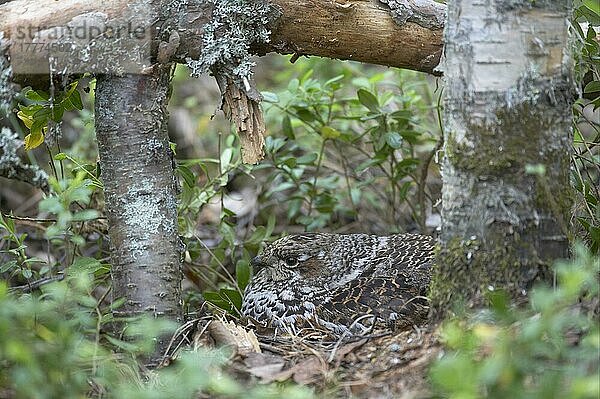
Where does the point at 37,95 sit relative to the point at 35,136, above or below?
above

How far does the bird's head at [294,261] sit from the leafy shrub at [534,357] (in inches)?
63.1

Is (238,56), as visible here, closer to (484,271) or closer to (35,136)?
(35,136)

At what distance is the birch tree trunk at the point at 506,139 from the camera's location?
233 centimetres

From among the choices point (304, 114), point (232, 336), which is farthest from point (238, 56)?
point (304, 114)

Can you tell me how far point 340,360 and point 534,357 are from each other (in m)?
0.73

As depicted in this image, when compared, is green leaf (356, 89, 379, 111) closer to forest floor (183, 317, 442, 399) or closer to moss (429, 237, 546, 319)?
forest floor (183, 317, 442, 399)

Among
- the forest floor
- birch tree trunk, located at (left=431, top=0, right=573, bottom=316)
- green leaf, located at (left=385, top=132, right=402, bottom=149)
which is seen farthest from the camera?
green leaf, located at (left=385, top=132, right=402, bottom=149)

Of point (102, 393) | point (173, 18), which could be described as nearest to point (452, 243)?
point (102, 393)

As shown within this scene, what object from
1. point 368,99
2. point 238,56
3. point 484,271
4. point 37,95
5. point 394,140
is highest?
point 238,56

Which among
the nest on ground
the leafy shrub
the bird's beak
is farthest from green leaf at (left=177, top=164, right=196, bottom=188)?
the leafy shrub

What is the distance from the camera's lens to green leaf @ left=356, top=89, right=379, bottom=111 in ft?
13.2

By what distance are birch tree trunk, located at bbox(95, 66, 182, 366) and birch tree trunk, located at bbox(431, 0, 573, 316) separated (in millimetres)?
1093

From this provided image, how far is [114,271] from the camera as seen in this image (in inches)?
115

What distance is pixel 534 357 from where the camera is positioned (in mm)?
1896
